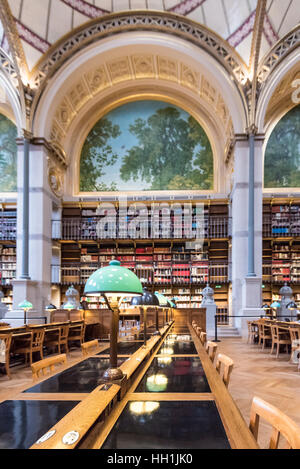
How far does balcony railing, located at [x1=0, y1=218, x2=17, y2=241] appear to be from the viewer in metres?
15.4

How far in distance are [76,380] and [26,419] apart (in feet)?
2.60

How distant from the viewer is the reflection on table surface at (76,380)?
2092 mm

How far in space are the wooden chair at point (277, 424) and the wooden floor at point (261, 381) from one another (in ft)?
5.64

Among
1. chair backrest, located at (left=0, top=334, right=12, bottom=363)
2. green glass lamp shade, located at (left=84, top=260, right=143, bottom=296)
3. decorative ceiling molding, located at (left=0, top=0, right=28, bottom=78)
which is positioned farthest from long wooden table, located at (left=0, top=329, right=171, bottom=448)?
decorative ceiling molding, located at (left=0, top=0, right=28, bottom=78)

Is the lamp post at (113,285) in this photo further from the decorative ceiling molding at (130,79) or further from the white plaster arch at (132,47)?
the decorative ceiling molding at (130,79)

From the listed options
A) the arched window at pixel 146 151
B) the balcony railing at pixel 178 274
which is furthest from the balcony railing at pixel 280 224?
the arched window at pixel 146 151

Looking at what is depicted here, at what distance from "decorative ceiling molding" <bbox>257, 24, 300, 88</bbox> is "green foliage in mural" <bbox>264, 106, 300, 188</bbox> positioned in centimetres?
308

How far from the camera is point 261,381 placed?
5816mm

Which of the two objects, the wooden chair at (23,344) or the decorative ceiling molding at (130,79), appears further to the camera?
the decorative ceiling molding at (130,79)

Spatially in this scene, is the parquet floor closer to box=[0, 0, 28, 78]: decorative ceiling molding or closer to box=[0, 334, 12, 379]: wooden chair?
box=[0, 334, 12, 379]: wooden chair

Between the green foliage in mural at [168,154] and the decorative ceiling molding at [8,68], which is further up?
the decorative ceiling molding at [8,68]

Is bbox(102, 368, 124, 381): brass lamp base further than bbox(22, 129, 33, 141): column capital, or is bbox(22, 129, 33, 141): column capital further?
bbox(22, 129, 33, 141): column capital

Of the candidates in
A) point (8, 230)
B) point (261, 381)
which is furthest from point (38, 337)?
point (8, 230)

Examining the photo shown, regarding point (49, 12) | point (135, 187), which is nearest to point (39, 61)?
point (49, 12)
